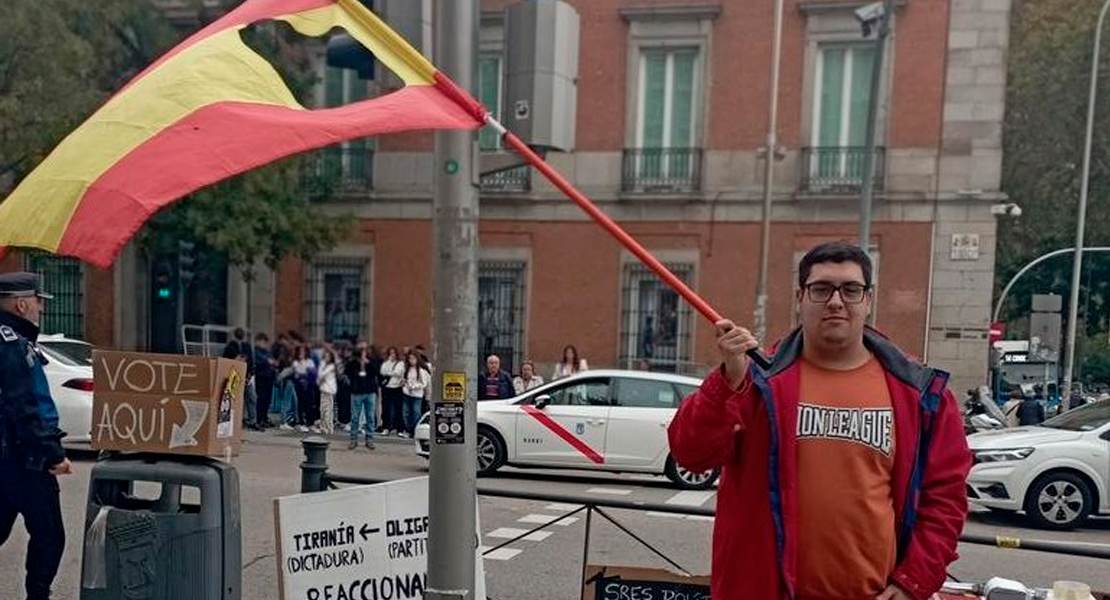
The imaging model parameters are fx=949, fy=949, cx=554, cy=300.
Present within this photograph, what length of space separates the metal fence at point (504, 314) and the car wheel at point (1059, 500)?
37.9 feet

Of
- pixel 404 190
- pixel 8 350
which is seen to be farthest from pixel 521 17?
pixel 404 190

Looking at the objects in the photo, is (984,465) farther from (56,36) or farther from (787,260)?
(56,36)

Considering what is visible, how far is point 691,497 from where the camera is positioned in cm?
1098

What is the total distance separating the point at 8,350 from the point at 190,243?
44.9 feet

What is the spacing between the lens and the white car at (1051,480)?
31.3 ft

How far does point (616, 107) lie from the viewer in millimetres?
19031

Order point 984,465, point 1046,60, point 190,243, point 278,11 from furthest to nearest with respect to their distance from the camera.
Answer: point 1046,60, point 190,243, point 984,465, point 278,11

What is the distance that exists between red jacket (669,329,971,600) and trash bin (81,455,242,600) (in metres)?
2.13

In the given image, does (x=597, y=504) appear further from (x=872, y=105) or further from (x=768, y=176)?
(x=768, y=176)

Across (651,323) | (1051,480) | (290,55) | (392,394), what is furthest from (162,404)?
(290,55)

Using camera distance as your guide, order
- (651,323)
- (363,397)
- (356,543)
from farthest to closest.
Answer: (651,323)
(363,397)
(356,543)

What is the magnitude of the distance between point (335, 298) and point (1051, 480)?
1506 centimetres

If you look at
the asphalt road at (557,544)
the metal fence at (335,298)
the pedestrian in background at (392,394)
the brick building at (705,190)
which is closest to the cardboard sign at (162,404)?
the asphalt road at (557,544)

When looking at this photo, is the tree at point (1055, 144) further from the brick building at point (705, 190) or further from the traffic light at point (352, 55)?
the traffic light at point (352, 55)
